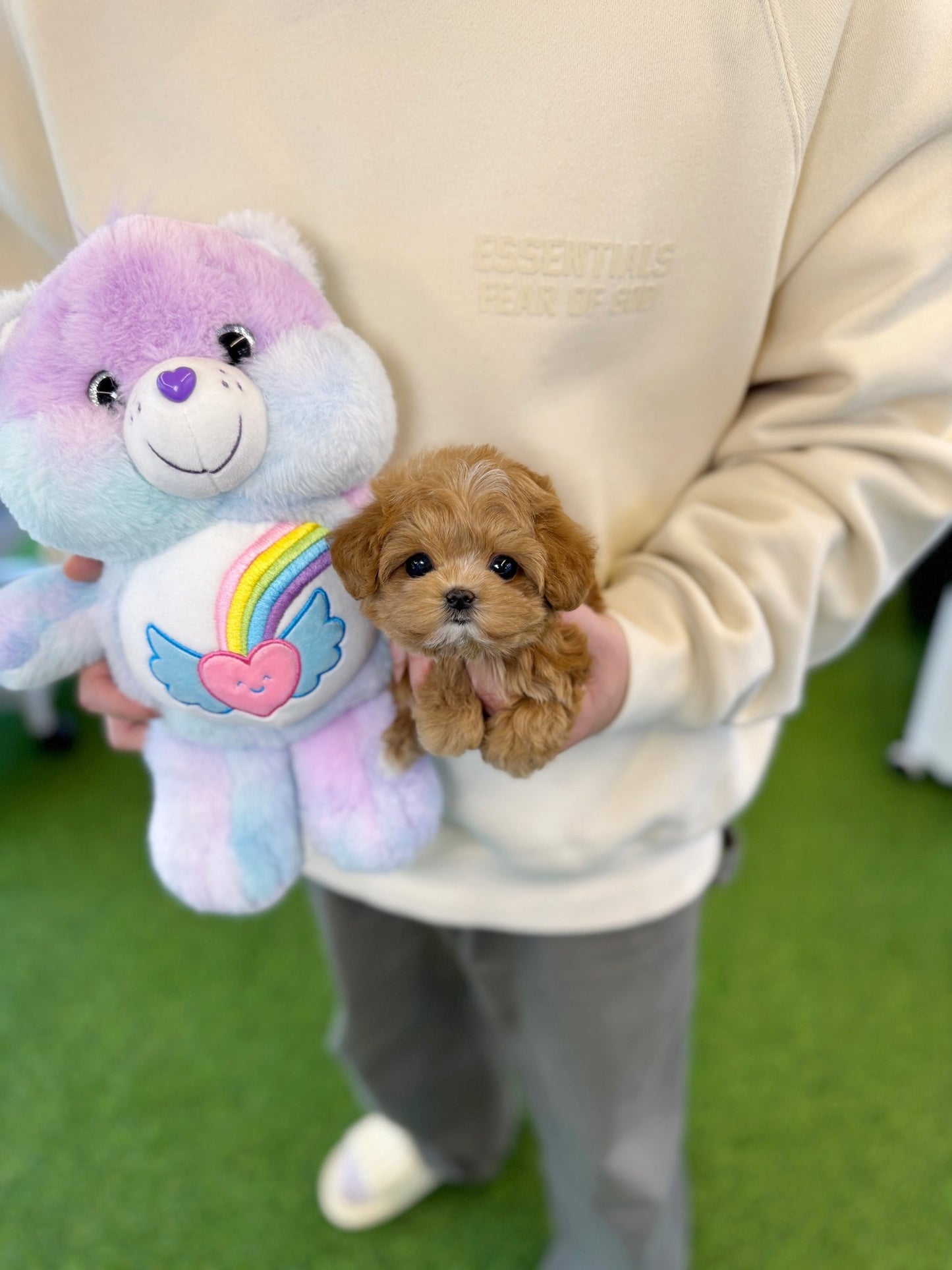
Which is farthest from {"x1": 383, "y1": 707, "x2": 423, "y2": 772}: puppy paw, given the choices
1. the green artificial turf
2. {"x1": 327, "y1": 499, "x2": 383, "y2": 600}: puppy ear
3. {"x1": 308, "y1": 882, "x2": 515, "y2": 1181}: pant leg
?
the green artificial turf

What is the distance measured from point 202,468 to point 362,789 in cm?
22

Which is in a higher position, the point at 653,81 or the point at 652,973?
the point at 653,81

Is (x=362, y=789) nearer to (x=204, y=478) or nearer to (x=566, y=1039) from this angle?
(x=204, y=478)

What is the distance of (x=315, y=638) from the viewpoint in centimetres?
48

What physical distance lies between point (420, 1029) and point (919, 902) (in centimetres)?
94

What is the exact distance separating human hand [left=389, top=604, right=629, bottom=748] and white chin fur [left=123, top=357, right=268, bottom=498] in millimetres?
133

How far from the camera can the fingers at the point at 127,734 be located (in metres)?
0.65

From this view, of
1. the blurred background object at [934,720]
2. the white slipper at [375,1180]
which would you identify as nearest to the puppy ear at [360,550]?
the white slipper at [375,1180]

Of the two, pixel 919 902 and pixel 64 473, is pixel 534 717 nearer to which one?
pixel 64 473

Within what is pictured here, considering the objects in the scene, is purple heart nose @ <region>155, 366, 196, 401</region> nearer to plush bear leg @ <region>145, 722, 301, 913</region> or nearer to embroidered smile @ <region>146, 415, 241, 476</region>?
embroidered smile @ <region>146, 415, 241, 476</region>

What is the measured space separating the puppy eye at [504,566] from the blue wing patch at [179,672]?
169 mm

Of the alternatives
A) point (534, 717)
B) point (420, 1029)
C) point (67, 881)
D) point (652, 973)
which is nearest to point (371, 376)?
point (534, 717)

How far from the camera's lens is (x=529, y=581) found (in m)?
0.43

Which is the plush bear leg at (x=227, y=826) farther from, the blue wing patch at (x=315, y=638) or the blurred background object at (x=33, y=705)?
the blurred background object at (x=33, y=705)
